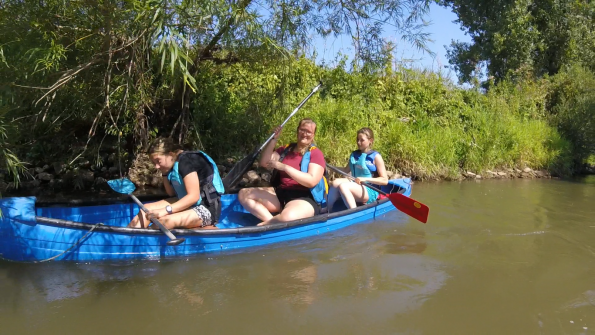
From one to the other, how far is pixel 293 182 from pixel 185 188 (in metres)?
1.18

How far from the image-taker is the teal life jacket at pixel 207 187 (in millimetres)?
4184

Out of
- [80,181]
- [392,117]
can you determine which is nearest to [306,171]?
[80,181]

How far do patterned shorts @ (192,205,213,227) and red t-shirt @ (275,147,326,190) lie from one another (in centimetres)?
88

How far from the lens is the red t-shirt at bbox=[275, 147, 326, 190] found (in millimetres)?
4738

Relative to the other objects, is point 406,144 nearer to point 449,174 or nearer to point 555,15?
point 449,174

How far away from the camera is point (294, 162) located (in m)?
4.80

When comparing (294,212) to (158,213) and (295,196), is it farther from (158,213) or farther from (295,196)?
(158,213)

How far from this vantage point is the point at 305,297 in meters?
3.56

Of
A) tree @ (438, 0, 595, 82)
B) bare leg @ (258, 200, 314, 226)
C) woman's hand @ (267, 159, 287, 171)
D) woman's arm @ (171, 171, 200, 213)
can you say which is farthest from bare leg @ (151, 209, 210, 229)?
tree @ (438, 0, 595, 82)

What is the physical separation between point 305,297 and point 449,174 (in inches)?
281

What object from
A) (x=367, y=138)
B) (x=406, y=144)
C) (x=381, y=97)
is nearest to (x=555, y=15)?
(x=381, y=97)

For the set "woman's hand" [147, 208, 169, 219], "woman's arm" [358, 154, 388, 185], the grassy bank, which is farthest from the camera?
the grassy bank

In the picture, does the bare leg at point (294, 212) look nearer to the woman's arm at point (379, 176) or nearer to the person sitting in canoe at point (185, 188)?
the person sitting in canoe at point (185, 188)

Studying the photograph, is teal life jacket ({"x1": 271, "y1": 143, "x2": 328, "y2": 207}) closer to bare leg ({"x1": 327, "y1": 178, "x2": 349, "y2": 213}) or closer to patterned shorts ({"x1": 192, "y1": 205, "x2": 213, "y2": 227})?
bare leg ({"x1": 327, "y1": 178, "x2": 349, "y2": 213})
